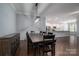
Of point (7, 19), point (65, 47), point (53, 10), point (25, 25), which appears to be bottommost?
point (65, 47)

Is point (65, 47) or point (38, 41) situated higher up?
point (38, 41)

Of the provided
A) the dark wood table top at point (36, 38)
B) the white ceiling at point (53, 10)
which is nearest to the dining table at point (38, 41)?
the dark wood table top at point (36, 38)

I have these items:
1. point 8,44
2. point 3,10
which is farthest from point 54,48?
point 3,10

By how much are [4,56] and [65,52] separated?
1243 millimetres

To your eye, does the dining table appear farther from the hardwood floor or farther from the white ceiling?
the white ceiling

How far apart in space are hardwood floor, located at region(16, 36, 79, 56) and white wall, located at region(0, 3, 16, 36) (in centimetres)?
40

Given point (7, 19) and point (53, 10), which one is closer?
point (53, 10)

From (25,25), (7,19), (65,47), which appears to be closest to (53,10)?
(25,25)

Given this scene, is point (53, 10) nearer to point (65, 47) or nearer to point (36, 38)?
point (36, 38)

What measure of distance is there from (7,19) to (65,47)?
4.62 feet

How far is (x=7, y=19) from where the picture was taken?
243cm

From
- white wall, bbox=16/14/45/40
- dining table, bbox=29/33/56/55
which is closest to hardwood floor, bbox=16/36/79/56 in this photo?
dining table, bbox=29/33/56/55

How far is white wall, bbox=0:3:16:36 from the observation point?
224 centimetres

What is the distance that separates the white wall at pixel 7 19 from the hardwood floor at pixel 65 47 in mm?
403
